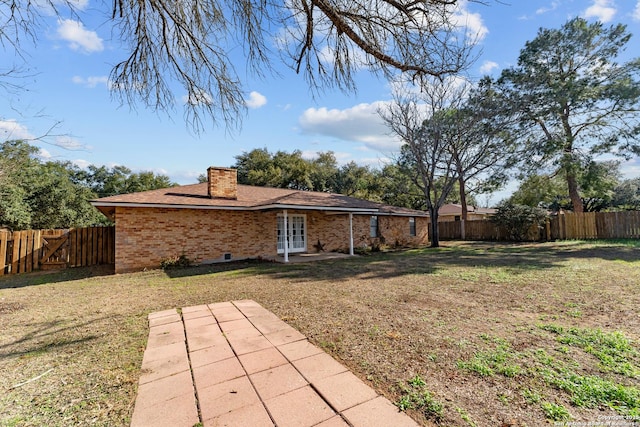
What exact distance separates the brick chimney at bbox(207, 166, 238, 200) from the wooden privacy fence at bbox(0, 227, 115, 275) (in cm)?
432

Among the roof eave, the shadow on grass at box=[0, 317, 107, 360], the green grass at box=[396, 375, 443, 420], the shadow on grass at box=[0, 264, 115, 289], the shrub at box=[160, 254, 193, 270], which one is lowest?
the shadow on grass at box=[0, 317, 107, 360]

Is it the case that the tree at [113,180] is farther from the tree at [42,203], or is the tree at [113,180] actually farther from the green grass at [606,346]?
the green grass at [606,346]

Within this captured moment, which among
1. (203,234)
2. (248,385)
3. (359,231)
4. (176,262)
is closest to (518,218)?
(359,231)

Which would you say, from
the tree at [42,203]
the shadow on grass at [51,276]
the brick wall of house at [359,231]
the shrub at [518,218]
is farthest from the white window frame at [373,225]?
the tree at [42,203]

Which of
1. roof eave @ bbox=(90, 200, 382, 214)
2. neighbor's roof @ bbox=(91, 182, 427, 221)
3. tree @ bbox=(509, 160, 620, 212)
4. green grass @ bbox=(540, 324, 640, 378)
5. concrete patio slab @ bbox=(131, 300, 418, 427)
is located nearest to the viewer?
concrete patio slab @ bbox=(131, 300, 418, 427)

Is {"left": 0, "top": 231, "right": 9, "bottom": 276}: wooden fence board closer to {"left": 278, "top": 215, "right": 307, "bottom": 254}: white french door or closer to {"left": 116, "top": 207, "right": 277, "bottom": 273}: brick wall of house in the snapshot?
{"left": 116, "top": 207, "right": 277, "bottom": 273}: brick wall of house

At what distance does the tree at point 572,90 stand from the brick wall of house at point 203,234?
1254 cm

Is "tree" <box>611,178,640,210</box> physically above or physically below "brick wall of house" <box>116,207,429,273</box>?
above

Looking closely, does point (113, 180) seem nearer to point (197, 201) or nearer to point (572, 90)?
point (197, 201)

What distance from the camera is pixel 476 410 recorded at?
206 cm

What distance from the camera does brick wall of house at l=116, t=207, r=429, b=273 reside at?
31.1ft

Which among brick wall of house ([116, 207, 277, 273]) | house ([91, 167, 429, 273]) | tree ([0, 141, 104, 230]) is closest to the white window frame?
house ([91, 167, 429, 273])

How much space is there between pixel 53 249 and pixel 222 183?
632 cm

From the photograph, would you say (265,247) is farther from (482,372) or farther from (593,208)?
(593,208)
